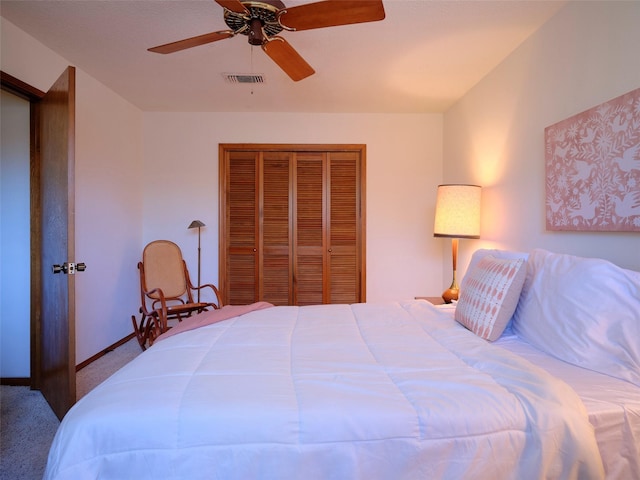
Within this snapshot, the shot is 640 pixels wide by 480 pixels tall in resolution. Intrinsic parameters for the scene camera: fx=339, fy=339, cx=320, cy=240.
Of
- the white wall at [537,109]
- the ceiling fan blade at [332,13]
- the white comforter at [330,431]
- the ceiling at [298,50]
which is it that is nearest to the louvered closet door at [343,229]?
the ceiling at [298,50]

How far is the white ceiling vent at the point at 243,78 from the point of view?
2859mm

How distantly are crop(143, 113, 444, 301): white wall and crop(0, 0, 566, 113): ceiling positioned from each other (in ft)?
0.87

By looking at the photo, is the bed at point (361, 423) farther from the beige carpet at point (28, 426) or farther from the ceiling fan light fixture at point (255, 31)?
the ceiling fan light fixture at point (255, 31)

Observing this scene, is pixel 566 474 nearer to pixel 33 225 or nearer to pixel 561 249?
pixel 561 249

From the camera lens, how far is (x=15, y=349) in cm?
253

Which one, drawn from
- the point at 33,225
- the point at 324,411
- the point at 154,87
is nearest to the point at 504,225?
the point at 324,411

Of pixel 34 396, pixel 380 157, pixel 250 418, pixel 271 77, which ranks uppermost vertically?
pixel 271 77

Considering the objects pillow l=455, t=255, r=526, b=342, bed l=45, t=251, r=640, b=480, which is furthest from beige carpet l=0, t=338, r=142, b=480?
pillow l=455, t=255, r=526, b=342

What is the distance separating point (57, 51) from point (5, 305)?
1.94m

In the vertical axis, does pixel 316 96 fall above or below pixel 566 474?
above

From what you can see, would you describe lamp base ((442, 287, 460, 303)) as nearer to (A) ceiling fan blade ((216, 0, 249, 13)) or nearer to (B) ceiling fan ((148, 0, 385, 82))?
(B) ceiling fan ((148, 0, 385, 82))

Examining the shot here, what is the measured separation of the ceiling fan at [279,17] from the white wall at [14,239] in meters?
1.48

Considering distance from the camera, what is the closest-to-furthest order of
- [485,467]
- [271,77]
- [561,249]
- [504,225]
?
[485,467]
[561,249]
[504,225]
[271,77]

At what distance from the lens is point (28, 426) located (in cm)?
203
